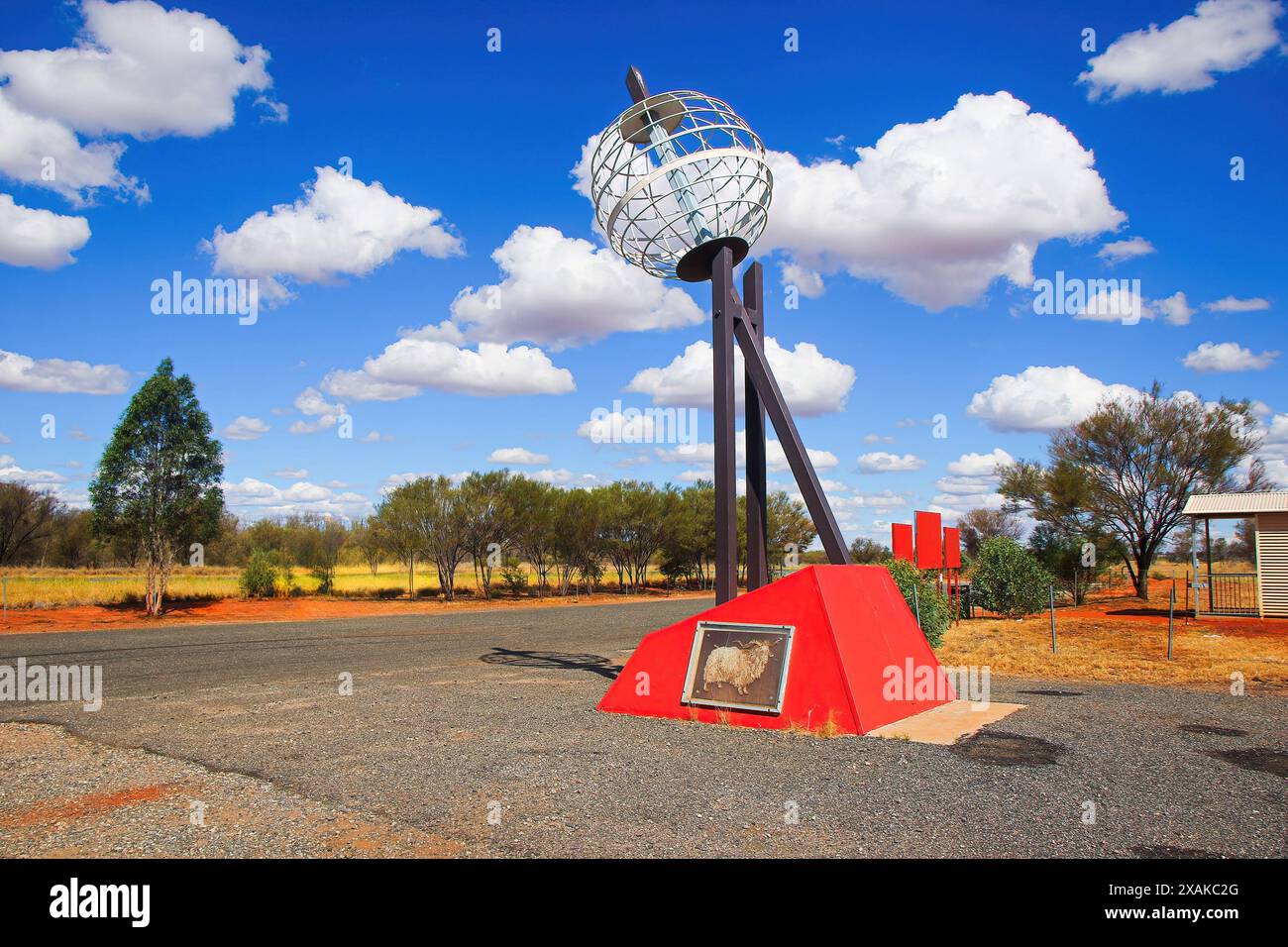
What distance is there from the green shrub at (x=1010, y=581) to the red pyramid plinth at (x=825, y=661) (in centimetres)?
1363

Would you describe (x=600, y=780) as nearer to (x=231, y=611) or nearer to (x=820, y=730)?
(x=820, y=730)

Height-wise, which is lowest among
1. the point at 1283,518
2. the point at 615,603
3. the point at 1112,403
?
the point at 615,603

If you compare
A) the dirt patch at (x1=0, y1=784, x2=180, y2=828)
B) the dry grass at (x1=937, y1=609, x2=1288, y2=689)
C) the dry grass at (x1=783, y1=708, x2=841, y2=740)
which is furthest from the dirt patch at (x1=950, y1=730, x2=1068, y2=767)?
the dirt patch at (x1=0, y1=784, x2=180, y2=828)

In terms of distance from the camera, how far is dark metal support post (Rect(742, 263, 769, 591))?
32.1 feet

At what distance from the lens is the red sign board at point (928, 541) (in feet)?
59.5

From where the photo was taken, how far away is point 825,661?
755 cm

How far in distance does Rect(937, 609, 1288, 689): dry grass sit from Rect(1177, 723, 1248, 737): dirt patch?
3478 mm

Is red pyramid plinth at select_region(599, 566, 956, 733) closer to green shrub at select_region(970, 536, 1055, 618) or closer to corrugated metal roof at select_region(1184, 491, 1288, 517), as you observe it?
green shrub at select_region(970, 536, 1055, 618)

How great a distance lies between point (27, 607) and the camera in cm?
2505

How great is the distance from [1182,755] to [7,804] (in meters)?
8.68

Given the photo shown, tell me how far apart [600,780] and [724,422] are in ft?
15.8
